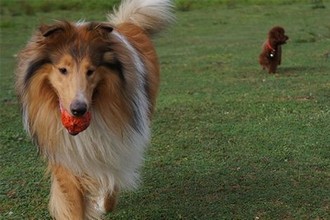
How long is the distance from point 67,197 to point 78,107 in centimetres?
82

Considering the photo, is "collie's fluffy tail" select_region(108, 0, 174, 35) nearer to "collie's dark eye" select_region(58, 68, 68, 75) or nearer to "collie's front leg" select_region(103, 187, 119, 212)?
"collie's front leg" select_region(103, 187, 119, 212)

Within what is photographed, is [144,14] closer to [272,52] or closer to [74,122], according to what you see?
[74,122]

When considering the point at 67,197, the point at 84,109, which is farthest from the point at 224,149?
the point at 84,109

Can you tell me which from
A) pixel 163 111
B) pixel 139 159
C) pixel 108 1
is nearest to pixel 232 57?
pixel 163 111

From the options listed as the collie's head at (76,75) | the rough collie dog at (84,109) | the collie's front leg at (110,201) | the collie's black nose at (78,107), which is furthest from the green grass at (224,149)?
the collie's black nose at (78,107)

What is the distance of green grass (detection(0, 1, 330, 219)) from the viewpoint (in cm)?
480

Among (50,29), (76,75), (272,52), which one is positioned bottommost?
(272,52)

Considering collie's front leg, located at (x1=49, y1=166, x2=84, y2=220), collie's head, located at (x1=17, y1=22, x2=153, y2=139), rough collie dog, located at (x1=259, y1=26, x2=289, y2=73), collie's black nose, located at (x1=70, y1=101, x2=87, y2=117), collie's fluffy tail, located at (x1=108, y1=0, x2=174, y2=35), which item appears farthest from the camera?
rough collie dog, located at (x1=259, y1=26, x2=289, y2=73)

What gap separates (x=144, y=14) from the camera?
5973mm

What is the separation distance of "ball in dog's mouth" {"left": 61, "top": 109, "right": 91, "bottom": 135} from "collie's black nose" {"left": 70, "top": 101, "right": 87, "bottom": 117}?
11 cm

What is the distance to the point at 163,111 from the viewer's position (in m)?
8.09

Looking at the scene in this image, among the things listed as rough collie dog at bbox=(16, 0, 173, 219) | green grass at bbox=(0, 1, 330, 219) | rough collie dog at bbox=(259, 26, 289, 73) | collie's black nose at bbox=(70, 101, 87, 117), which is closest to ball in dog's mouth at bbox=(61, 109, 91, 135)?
rough collie dog at bbox=(16, 0, 173, 219)

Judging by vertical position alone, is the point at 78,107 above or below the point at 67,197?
above

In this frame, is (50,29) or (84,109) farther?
(50,29)
